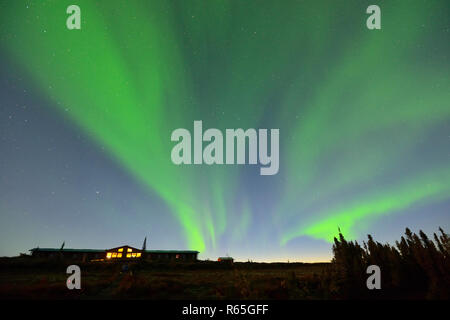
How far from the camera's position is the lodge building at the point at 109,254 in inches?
2500

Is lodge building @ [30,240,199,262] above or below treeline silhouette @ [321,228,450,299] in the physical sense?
below

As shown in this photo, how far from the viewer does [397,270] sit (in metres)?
20.4

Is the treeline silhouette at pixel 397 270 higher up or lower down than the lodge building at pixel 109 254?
higher up

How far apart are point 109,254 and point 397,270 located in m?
66.2

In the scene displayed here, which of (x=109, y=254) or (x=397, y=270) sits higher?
(x=397, y=270)

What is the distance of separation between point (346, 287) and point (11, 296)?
2665 centimetres

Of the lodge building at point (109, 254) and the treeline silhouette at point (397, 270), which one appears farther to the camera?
the lodge building at point (109, 254)

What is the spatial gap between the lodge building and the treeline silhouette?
53426mm

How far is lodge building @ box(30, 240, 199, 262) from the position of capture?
63500 millimetres

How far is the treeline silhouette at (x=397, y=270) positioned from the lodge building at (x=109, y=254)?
53.4 m
